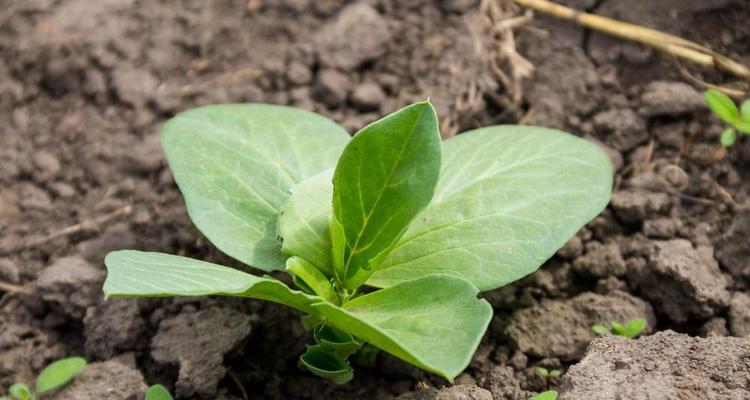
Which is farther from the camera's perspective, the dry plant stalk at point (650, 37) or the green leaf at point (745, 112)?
the dry plant stalk at point (650, 37)

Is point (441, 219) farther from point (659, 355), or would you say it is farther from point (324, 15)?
point (324, 15)

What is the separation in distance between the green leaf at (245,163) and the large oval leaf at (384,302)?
0.24 meters

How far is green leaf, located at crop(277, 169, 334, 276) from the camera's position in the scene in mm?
1865

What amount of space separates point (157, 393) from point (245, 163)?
1.82 ft

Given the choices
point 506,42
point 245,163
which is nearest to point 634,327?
point 245,163

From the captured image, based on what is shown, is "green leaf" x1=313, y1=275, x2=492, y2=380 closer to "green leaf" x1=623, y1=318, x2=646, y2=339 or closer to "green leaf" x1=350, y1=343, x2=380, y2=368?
"green leaf" x1=350, y1=343, x2=380, y2=368

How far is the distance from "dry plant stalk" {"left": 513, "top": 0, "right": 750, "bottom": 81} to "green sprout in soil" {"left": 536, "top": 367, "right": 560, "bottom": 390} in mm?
1084

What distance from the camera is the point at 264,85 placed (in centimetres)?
272

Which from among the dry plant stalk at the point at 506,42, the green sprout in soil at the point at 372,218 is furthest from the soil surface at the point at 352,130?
the green sprout in soil at the point at 372,218

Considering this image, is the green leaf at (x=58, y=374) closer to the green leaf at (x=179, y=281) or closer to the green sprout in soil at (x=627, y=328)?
the green leaf at (x=179, y=281)

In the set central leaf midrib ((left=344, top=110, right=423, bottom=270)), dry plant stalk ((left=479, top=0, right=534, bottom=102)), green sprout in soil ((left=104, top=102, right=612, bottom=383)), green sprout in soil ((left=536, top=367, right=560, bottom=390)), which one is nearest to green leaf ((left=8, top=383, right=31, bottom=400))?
green sprout in soil ((left=104, top=102, right=612, bottom=383))

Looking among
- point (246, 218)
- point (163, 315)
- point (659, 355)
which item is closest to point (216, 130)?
point (246, 218)

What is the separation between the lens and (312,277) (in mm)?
1852

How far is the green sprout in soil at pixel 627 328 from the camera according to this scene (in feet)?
6.36
